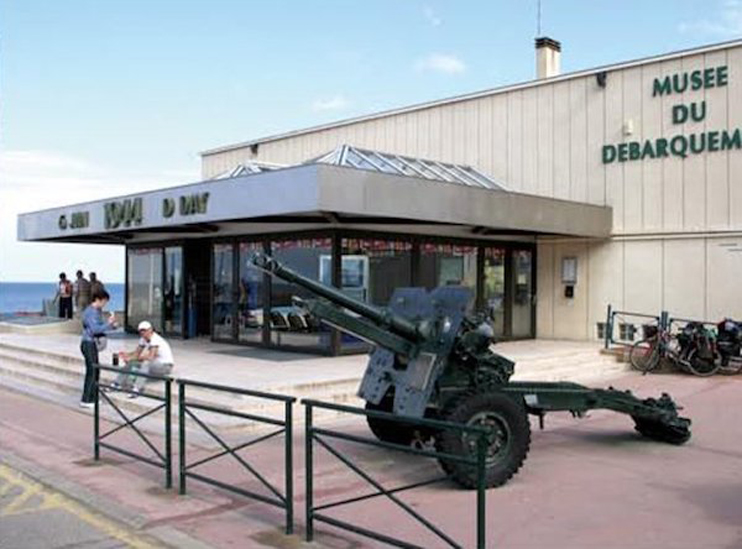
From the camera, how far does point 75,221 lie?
18250 millimetres

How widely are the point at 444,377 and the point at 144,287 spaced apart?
48.1ft

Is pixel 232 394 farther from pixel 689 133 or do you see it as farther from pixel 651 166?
pixel 689 133

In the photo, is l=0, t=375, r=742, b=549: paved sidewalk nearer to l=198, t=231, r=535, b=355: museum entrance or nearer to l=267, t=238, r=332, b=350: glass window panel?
l=198, t=231, r=535, b=355: museum entrance

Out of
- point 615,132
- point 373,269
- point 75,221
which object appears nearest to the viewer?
point 373,269

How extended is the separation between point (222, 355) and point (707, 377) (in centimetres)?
871

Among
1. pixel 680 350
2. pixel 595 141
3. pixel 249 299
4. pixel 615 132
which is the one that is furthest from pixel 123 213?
pixel 680 350

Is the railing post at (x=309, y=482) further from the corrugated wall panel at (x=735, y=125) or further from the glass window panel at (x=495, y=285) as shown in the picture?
the corrugated wall panel at (x=735, y=125)

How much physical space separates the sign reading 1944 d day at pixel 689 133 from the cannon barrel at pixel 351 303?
37.7 ft

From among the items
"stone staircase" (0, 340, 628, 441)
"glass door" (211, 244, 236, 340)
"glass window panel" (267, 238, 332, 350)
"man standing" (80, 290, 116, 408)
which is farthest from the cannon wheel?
"glass door" (211, 244, 236, 340)

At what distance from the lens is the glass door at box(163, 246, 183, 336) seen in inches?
768

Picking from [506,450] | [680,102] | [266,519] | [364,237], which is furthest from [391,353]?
[680,102]

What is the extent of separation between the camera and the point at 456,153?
2112 cm

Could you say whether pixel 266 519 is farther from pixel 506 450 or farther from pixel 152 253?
pixel 152 253

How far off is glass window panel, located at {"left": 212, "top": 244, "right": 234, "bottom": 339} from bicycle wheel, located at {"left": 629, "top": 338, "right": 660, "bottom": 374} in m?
8.16
